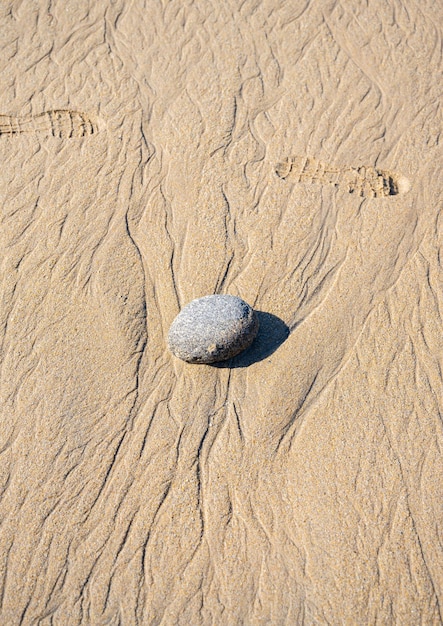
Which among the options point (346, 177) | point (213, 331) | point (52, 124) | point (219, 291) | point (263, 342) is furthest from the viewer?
point (52, 124)

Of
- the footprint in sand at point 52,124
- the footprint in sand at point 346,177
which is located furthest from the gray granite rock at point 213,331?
the footprint in sand at point 52,124

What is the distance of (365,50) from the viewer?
5.90m

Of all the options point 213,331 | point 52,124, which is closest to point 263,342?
point 213,331

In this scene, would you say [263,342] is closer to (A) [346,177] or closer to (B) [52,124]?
(A) [346,177]

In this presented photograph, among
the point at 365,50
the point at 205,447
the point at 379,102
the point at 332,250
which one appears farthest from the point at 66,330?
the point at 365,50

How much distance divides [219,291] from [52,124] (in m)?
2.39

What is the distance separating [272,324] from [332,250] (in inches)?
33.9

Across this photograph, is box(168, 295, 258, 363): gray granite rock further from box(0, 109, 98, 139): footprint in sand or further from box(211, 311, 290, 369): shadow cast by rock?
box(0, 109, 98, 139): footprint in sand

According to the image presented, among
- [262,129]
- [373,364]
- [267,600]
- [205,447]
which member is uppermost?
[262,129]

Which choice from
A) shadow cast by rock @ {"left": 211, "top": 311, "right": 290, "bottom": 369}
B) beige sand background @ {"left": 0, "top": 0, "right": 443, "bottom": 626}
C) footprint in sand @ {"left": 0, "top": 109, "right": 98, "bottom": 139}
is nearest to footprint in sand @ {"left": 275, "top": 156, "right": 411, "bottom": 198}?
beige sand background @ {"left": 0, "top": 0, "right": 443, "bottom": 626}

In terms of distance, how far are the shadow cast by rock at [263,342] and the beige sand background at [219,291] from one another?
0.21 ft

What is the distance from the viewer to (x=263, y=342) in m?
3.98

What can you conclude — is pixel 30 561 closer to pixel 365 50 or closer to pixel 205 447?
pixel 205 447

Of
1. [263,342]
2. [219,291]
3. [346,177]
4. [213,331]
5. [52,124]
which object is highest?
[52,124]
